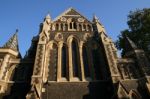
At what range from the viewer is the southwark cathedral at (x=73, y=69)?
53.6ft

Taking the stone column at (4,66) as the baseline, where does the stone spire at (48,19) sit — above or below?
above

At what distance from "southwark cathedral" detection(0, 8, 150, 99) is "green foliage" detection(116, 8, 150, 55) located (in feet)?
12.6

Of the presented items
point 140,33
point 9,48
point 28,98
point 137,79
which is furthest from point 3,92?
point 140,33

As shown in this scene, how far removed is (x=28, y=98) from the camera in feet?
47.1

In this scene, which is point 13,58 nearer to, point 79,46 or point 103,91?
point 79,46

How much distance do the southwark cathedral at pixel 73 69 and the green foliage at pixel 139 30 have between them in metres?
3.83

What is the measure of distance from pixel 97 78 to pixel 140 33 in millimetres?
10594

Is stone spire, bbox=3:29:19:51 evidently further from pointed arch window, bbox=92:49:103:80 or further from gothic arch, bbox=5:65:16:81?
pointed arch window, bbox=92:49:103:80

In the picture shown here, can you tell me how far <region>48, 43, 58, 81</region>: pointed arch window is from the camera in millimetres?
18014

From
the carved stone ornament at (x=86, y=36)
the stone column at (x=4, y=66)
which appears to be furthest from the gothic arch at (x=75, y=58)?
the stone column at (x=4, y=66)

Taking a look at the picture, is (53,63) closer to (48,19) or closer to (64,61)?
(64,61)

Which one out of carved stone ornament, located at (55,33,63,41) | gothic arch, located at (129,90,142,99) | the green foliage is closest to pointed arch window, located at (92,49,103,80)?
gothic arch, located at (129,90,142,99)

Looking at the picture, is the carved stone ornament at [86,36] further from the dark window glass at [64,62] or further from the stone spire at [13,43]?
the stone spire at [13,43]

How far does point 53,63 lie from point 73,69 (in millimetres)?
2041
